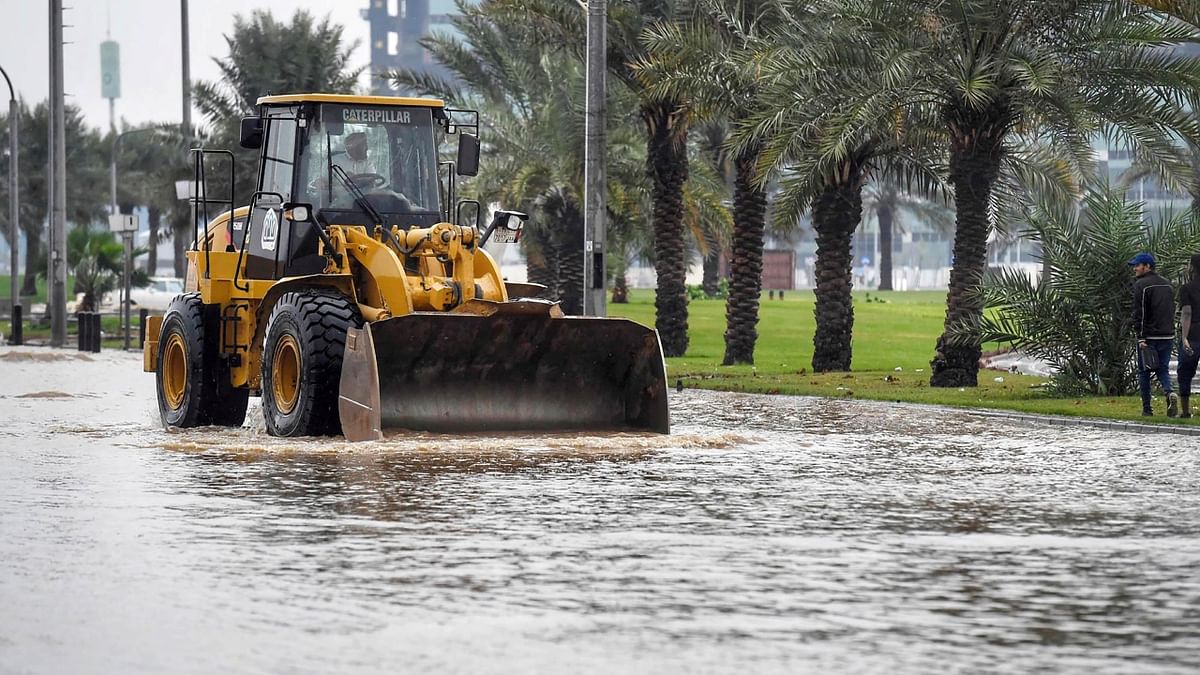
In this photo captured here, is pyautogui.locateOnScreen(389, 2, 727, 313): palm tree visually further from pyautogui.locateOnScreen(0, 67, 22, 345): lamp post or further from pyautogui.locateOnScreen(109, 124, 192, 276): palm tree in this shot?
pyautogui.locateOnScreen(109, 124, 192, 276): palm tree

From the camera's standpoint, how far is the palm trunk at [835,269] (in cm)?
3231

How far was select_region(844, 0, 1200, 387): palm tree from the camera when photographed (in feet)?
85.3

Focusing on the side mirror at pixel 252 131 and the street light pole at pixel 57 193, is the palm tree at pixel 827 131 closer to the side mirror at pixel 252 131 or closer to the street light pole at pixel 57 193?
the side mirror at pixel 252 131

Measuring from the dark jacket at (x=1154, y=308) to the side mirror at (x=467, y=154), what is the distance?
6759 millimetres

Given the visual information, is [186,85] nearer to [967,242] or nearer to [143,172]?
[967,242]

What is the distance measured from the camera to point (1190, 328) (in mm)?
20109

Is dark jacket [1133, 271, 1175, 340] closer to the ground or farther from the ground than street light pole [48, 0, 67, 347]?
closer to the ground

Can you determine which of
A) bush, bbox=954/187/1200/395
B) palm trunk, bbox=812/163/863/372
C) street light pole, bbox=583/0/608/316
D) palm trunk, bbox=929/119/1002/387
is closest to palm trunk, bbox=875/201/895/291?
palm trunk, bbox=812/163/863/372

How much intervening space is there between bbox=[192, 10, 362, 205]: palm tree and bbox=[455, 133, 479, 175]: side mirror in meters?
34.5

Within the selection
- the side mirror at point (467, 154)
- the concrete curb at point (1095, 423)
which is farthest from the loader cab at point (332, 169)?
the concrete curb at point (1095, 423)

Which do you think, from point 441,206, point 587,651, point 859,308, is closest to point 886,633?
point 587,651

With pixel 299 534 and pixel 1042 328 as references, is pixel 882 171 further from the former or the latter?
pixel 299 534

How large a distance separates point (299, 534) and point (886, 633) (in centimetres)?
414

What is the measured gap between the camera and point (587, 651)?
26.2 ft
